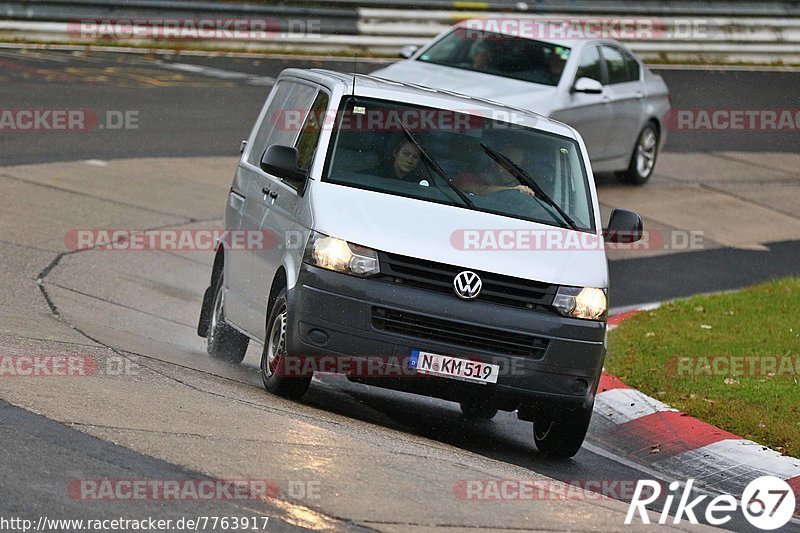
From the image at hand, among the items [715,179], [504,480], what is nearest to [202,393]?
[504,480]

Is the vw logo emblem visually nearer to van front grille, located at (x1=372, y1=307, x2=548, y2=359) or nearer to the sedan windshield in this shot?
van front grille, located at (x1=372, y1=307, x2=548, y2=359)

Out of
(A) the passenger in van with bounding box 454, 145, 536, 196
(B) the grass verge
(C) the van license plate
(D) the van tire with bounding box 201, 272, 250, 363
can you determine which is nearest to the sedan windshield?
(B) the grass verge

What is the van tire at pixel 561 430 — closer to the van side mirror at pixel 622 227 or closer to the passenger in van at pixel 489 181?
the van side mirror at pixel 622 227

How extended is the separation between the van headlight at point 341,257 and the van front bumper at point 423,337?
0.14 ft

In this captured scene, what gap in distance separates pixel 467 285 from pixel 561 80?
9.18 meters

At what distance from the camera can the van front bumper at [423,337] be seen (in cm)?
780

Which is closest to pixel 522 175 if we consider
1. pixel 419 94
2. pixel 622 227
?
pixel 622 227

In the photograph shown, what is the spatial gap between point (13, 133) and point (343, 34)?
34.9 ft

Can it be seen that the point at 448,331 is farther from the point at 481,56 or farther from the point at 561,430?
the point at 481,56

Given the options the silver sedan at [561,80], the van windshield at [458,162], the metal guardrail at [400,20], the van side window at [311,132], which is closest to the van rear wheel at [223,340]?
the van side window at [311,132]

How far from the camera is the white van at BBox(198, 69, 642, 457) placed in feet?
25.7

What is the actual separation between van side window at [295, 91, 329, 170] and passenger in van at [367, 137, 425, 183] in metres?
0.43

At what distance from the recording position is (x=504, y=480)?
682 cm

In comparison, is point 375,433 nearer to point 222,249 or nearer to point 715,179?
point 222,249
